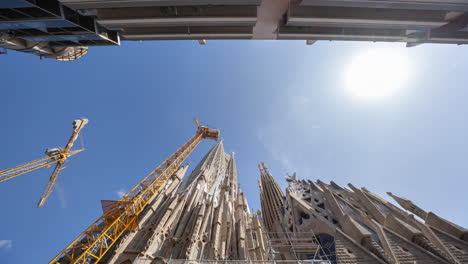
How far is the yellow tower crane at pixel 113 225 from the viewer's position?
12.0 meters

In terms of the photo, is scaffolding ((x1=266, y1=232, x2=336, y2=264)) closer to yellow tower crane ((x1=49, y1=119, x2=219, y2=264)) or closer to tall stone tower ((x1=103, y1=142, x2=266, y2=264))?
tall stone tower ((x1=103, y1=142, x2=266, y2=264))

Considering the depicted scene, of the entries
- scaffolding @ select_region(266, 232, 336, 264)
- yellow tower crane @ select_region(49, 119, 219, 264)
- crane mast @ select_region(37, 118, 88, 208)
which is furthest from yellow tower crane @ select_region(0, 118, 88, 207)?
scaffolding @ select_region(266, 232, 336, 264)

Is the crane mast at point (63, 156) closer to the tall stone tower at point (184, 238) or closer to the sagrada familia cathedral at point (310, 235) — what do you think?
the sagrada familia cathedral at point (310, 235)

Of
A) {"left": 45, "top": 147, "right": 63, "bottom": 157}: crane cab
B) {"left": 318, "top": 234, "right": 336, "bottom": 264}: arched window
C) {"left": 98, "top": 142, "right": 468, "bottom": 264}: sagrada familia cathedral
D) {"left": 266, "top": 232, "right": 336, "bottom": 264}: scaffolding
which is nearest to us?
{"left": 98, "top": 142, "right": 468, "bottom": 264}: sagrada familia cathedral

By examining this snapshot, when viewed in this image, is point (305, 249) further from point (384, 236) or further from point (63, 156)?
point (63, 156)

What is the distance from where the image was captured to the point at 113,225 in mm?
14453

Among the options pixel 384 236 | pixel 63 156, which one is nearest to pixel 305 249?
pixel 384 236

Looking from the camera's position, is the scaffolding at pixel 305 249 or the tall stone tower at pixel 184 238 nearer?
the tall stone tower at pixel 184 238

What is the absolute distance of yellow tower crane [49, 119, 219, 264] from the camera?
1199cm

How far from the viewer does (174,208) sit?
56.0 feet

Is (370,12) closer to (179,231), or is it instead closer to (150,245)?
(150,245)

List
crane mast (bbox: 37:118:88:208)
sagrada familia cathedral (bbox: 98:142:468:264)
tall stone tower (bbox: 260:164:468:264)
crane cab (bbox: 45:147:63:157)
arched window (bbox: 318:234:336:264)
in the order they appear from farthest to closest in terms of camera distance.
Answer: crane mast (bbox: 37:118:88:208), crane cab (bbox: 45:147:63:157), arched window (bbox: 318:234:336:264), sagrada familia cathedral (bbox: 98:142:468:264), tall stone tower (bbox: 260:164:468:264)

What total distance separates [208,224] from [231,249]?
3344mm

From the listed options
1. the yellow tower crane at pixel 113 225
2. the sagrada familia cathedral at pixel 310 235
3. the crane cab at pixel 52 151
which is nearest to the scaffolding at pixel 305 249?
the sagrada familia cathedral at pixel 310 235
